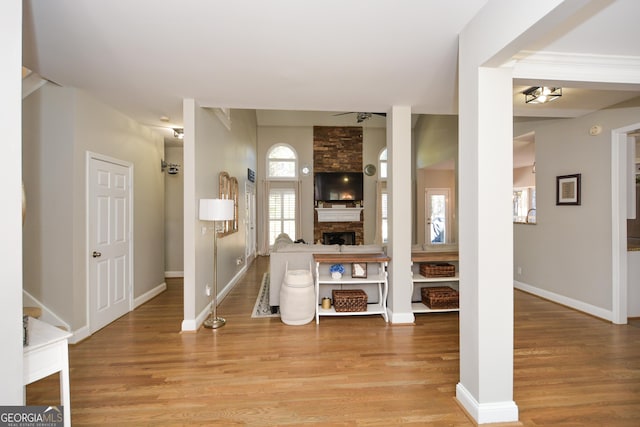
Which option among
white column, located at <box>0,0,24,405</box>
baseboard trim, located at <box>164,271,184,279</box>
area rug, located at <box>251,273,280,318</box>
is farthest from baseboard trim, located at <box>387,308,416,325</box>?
baseboard trim, located at <box>164,271,184,279</box>

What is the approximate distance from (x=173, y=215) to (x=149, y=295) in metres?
1.93

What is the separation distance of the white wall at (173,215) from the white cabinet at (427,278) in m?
4.56

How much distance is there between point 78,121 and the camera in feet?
10.1

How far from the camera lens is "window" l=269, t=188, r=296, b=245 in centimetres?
893

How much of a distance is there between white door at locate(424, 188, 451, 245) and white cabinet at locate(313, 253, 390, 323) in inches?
215

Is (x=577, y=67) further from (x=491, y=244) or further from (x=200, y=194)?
(x=200, y=194)

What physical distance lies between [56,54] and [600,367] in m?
5.13

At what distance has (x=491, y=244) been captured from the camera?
6.09 ft

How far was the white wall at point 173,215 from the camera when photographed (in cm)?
603

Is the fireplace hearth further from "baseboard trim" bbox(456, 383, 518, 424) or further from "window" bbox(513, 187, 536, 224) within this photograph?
"baseboard trim" bbox(456, 383, 518, 424)

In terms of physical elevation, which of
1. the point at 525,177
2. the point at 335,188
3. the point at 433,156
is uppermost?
the point at 433,156

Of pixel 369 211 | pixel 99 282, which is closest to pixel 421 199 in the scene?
pixel 369 211

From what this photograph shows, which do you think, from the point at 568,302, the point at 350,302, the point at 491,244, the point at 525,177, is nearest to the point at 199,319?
the point at 350,302

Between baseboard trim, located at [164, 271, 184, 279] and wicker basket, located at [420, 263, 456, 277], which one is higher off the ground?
wicker basket, located at [420, 263, 456, 277]
